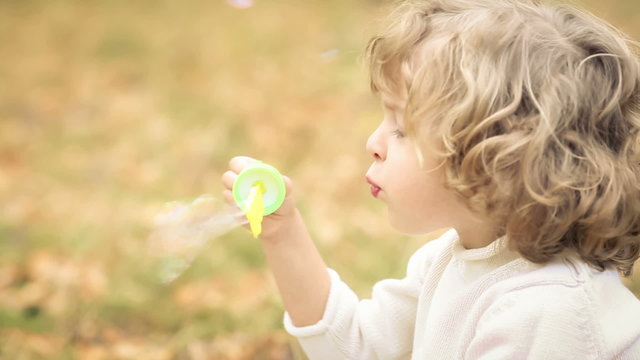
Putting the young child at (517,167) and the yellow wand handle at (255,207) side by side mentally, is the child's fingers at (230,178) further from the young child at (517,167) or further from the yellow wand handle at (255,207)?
the young child at (517,167)

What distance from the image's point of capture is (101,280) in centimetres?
193

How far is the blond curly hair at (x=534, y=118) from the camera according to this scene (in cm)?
91

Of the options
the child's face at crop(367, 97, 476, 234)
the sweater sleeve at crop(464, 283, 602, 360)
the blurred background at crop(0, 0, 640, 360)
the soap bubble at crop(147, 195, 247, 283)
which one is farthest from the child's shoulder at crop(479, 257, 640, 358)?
the blurred background at crop(0, 0, 640, 360)

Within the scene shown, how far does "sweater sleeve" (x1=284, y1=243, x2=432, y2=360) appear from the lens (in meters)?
1.22

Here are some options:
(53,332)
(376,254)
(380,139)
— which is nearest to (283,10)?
(376,254)

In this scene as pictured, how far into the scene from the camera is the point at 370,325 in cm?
124

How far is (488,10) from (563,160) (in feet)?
0.71

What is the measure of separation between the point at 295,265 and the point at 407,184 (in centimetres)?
30

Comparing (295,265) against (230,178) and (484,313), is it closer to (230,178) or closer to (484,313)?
(230,178)

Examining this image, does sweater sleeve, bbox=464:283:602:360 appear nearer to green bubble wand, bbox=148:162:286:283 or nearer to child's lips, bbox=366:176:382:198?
child's lips, bbox=366:176:382:198

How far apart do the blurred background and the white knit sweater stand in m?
0.35

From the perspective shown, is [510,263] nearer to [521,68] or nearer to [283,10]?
[521,68]

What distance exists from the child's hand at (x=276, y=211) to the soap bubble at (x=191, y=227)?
0.03 metres

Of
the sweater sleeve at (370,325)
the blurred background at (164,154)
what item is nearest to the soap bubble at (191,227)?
the sweater sleeve at (370,325)
